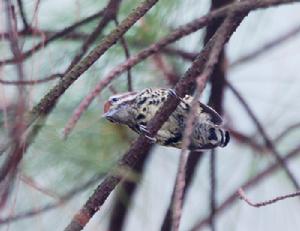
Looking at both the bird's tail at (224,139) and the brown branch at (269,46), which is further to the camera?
the brown branch at (269,46)

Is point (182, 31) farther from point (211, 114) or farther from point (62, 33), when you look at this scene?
point (62, 33)

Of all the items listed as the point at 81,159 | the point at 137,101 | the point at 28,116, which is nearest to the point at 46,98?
the point at 28,116

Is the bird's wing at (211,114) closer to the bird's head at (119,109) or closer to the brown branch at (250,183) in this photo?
the bird's head at (119,109)

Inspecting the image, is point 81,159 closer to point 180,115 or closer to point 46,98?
point 180,115

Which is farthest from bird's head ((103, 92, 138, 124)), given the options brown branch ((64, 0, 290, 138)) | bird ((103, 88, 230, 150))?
brown branch ((64, 0, 290, 138))

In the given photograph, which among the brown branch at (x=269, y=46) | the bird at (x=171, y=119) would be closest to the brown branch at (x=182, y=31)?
the bird at (x=171, y=119)

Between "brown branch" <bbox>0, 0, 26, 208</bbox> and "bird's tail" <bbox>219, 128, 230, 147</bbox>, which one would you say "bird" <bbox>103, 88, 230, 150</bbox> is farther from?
"brown branch" <bbox>0, 0, 26, 208</bbox>

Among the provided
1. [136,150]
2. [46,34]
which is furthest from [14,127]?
[46,34]
